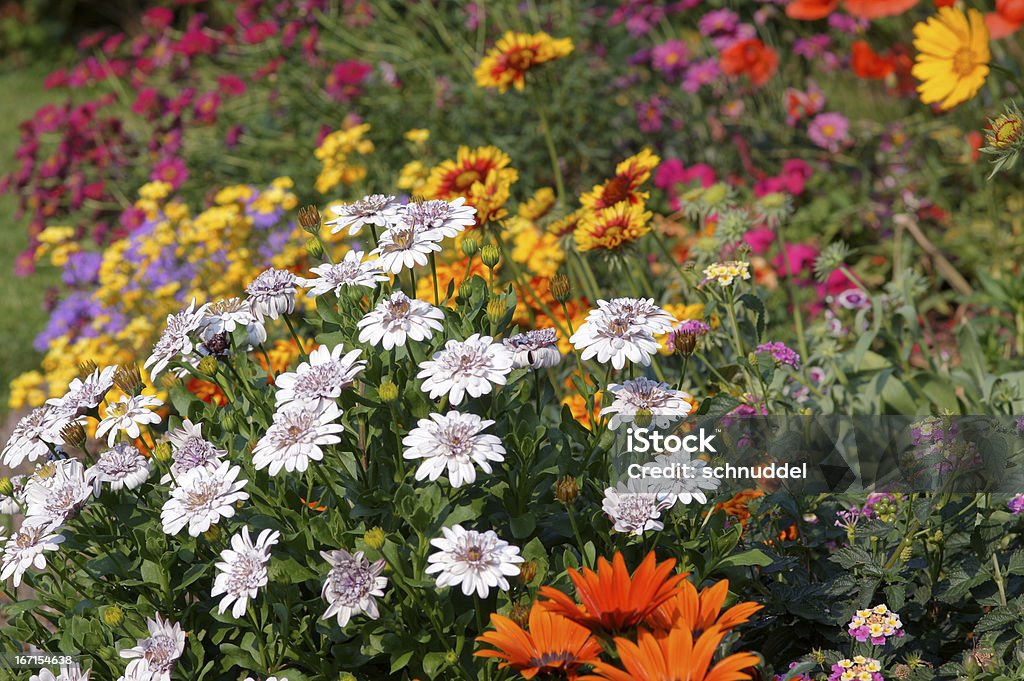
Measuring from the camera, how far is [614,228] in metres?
1.95

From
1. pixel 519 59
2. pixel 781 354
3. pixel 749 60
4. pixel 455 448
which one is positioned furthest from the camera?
pixel 749 60

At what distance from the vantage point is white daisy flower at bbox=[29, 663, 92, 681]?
1363 millimetres

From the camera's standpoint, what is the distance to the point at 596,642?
1.21 m

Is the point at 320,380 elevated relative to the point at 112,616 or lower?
elevated

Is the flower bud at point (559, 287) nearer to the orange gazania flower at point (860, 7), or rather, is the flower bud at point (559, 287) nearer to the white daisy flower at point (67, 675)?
the white daisy flower at point (67, 675)

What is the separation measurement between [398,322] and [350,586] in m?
0.34

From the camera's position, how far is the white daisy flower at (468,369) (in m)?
1.27

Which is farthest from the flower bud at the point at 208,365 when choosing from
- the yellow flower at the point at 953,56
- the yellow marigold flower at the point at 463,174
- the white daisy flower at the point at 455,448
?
the yellow flower at the point at 953,56

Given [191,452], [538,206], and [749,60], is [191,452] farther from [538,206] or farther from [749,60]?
[749,60]

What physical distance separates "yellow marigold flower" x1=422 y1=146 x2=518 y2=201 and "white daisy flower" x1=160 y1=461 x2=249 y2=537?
1048mm

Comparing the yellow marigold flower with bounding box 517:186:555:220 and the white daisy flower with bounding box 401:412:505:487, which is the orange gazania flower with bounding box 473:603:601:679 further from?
the yellow marigold flower with bounding box 517:186:555:220

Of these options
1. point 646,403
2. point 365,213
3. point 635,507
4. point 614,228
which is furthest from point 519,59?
point 635,507

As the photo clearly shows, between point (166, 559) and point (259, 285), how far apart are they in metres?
0.41

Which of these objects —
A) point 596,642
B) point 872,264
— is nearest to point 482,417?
point 596,642
